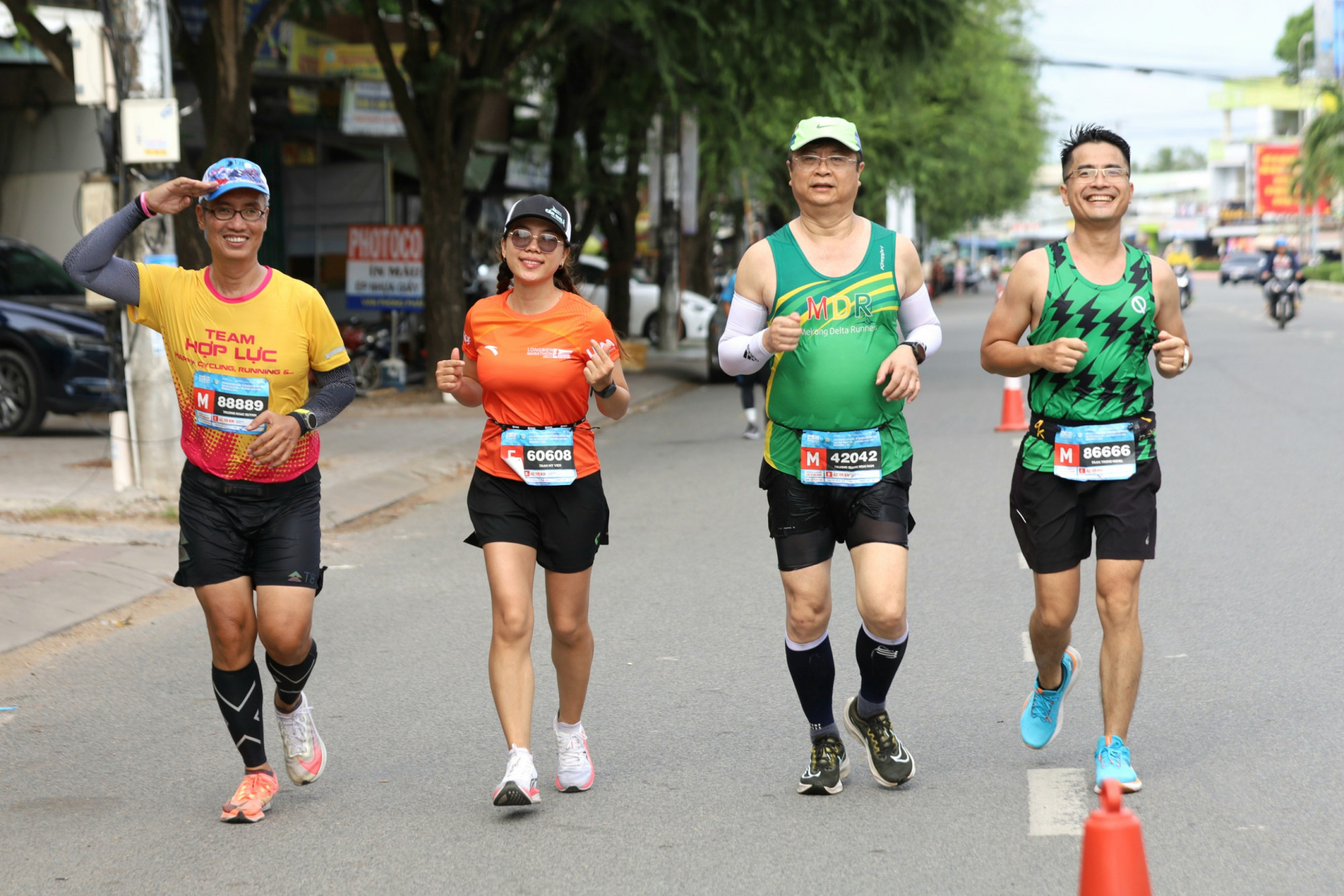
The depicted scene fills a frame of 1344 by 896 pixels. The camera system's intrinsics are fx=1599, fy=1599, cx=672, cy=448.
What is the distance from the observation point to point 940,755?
205 inches

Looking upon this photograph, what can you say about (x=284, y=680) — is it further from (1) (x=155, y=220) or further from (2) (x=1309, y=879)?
(1) (x=155, y=220)

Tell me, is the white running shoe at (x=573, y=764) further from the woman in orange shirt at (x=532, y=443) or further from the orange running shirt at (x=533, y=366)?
the orange running shirt at (x=533, y=366)

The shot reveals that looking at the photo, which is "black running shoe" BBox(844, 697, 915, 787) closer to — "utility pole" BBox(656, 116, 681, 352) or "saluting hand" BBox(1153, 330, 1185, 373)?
"saluting hand" BBox(1153, 330, 1185, 373)

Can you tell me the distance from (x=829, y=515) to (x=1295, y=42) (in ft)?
410

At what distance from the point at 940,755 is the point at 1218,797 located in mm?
897

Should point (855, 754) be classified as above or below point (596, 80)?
below

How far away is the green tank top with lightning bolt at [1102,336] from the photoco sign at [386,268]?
50.4 feet

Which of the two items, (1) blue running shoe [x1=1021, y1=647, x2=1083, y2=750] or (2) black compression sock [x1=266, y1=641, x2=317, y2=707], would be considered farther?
(1) blue running shoe [x1=1021, y1=647, x2=1083, y2=750]

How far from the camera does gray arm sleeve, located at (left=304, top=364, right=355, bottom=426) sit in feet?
15.8

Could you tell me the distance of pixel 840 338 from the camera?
15.3 ft

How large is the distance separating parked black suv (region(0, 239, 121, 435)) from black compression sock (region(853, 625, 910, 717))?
10.7 meters

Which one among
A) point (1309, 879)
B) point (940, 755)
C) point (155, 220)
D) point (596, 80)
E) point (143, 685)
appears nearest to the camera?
point (1309, 879)

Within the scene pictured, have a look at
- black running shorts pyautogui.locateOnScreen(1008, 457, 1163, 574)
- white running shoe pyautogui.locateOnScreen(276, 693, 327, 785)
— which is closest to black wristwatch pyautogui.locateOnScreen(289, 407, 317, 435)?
white running shoe pyautogui.locateOnScreen(276, 693, 327, 785)

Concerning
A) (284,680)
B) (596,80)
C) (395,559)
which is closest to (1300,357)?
(596,80)
